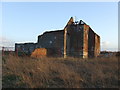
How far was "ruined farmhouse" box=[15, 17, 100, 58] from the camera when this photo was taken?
34625 mm

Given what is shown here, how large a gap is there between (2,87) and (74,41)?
3123cm

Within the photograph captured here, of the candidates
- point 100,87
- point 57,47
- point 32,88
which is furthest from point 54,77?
point 57,47

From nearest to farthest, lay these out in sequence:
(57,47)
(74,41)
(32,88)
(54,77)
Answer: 1. (32,88)
2. (54,77)
3. (57,47)
4. (74,41)

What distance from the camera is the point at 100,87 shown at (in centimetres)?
621

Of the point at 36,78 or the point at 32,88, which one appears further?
the point at 36,78

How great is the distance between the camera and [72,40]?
37.5 meters

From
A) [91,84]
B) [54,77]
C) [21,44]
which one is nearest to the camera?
[91,84]

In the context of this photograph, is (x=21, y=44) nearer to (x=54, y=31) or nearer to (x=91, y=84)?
(x=54, y=31)

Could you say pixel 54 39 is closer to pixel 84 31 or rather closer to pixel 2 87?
pixel 84 31

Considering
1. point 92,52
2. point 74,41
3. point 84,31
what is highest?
point 84,31

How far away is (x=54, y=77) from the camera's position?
7320 millimetres

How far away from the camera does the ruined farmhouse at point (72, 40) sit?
3462 centimetres

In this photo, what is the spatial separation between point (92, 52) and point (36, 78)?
31.9 m

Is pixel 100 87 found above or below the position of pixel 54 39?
below
